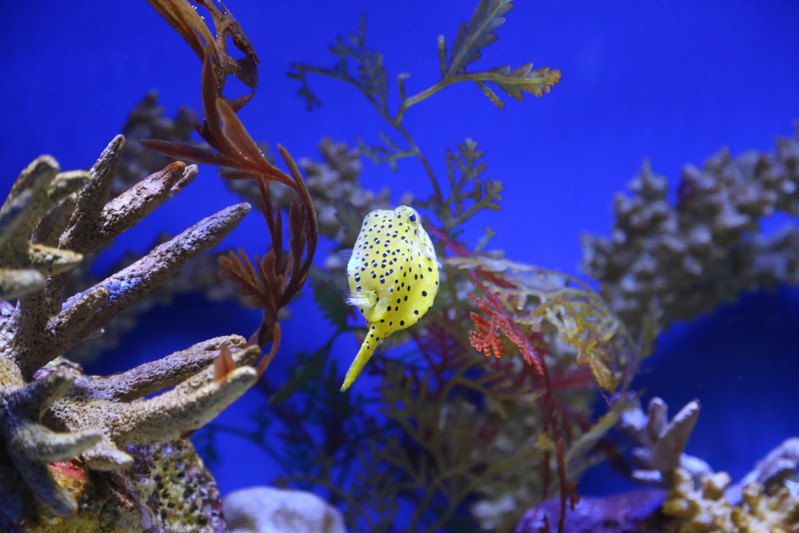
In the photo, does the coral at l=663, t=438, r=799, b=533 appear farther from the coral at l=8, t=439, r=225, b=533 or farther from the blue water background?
the coral at l=8, t=439, r=225, b=533

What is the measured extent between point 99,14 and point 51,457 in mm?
2605

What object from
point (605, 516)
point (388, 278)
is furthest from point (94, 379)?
point (605, 516)

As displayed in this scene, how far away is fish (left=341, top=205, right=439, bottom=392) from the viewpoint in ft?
4.83

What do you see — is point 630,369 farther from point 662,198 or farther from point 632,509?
point 662,198

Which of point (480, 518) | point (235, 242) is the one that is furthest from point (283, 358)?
point (480, 518)

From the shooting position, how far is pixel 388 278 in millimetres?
1479

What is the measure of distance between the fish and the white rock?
1550 millimetres

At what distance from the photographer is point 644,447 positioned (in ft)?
9.04

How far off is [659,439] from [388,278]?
1.93 metres

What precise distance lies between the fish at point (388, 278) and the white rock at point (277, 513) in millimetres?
1550

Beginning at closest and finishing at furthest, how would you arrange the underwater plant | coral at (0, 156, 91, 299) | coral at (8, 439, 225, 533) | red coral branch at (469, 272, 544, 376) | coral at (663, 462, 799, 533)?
coral at (0, 156, 91, 299) < coral at (8, 439, 225, 533) < red coral branch at (469, 272, 544, 376) < the underwater plant < coral at (663, 462, 799, 533)

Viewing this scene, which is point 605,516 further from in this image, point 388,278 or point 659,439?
point 388,278

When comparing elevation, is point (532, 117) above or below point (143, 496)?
above

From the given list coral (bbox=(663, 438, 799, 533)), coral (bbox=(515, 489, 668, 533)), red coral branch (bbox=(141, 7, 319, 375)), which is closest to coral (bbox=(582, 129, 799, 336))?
coral (bbox=(663, 438, 799, 533))
